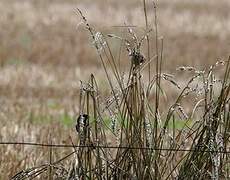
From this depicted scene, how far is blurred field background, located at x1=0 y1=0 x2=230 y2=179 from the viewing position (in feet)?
23.0

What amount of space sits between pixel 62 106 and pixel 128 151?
5530 mm

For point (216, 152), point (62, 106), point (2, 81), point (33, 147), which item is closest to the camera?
point (216, 152)

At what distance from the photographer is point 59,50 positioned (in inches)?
555

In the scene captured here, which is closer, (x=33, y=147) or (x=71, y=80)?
(x=33, y=147)

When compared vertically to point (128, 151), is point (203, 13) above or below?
above

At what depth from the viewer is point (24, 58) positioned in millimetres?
13180

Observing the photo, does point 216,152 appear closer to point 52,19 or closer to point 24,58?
point 24,58

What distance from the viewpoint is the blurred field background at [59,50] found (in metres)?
7.00

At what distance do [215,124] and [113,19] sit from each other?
13.1 m

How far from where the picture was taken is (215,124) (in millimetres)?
3486

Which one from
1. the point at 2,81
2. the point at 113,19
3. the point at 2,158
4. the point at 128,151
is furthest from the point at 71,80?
the point at 128,151

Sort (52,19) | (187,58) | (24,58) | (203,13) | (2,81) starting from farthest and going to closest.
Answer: (203,13), (52,19), (187,58), (24,58), (2,81)

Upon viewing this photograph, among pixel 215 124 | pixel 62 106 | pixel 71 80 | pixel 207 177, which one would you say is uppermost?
pixel 71 80

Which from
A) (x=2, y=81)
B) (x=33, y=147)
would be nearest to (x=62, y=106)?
(x=2, y=81)
